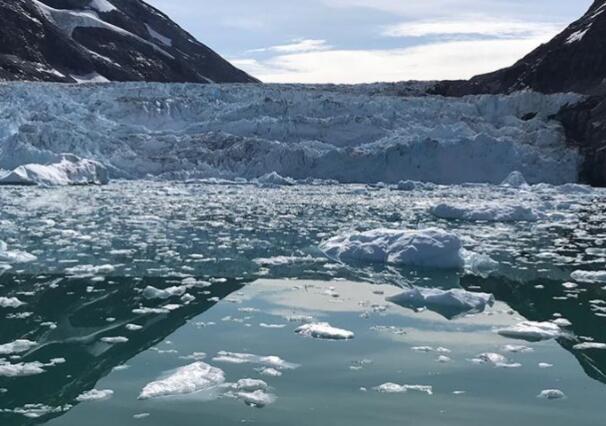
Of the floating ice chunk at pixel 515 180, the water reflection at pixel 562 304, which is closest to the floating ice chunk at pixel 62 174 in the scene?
the floating ice chunk at pixel 515 180

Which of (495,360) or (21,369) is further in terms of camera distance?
(495,360)

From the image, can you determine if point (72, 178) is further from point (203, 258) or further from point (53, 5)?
point (53, 5)

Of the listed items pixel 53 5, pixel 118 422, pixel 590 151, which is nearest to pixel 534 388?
pixel 118 422

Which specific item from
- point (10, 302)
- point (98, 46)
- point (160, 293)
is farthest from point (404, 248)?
point (98, 46)

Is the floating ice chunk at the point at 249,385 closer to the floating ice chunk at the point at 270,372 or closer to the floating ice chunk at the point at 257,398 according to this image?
the floating ice chunk at the point at 257,398

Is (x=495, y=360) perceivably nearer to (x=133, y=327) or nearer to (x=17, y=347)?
(x=133, y=327)
